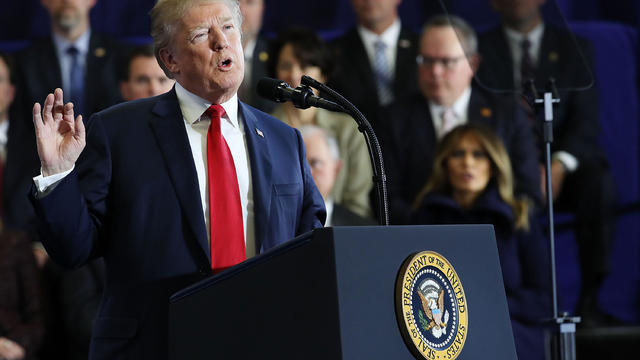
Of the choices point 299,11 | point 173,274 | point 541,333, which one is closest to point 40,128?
point 173,274

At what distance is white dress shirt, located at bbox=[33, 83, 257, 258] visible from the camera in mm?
1658

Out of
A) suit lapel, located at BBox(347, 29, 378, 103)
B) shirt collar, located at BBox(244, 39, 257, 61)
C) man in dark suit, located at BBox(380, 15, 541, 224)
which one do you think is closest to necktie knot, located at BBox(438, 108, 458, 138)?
man in dark suit, located at BBox(380, 15, 541, 224)

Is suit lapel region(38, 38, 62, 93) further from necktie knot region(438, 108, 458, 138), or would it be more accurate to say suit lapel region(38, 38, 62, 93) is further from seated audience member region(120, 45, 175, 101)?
necktie knot region(438, 108, 458, 138)

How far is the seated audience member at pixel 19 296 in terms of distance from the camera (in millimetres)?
Result: 3516

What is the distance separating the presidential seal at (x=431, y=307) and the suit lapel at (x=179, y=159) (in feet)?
1.54

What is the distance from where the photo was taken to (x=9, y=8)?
16.4 feet

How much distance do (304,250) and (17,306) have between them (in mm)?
2683

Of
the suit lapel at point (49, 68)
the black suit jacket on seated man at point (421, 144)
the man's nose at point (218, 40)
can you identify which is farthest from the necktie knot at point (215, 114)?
the suit lapel at point (49, 68)

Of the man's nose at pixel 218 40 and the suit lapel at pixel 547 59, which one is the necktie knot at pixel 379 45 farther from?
the man's nose at pixel 218 40

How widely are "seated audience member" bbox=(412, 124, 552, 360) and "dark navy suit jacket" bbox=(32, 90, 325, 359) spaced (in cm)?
202

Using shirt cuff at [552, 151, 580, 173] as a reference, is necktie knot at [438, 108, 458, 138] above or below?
above

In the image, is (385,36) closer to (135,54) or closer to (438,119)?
(438,119)

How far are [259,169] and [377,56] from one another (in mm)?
2730

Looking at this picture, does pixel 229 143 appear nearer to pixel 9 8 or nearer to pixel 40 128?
pixel 40 128
